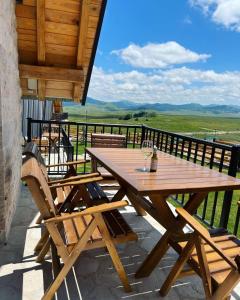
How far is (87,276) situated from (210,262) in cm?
110

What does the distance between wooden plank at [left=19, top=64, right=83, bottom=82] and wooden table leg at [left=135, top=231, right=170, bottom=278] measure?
8.91 feet

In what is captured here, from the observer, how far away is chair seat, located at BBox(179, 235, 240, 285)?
5.73 feet

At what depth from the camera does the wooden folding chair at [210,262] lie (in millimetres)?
1586

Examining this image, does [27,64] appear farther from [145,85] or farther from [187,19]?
[145,85]

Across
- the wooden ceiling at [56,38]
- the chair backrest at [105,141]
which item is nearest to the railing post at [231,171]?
the chair backrest at [105,141]

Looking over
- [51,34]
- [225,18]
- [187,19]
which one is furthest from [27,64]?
[187,19]

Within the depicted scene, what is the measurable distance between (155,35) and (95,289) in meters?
102

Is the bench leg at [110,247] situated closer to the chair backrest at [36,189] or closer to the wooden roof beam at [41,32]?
the chair backrest at [36,189]

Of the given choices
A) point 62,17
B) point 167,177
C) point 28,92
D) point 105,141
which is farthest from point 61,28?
point 167,177

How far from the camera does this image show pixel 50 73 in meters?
3.97

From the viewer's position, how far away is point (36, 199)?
1.93 meters

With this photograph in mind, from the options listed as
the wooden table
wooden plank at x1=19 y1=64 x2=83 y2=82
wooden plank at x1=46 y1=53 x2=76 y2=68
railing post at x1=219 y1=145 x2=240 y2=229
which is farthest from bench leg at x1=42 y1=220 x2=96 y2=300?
wooden plank at x1=46 y1=53 x2=76 y2=68

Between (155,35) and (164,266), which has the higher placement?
(155,35)

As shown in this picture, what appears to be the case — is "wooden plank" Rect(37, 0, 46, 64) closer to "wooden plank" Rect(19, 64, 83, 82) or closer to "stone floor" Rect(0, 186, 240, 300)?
Result: "wooden plank" Rect(19, 64, 83, 82)
